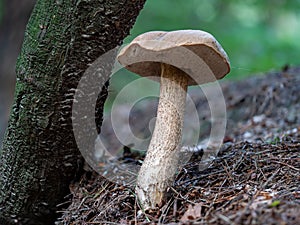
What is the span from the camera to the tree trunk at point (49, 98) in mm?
1839

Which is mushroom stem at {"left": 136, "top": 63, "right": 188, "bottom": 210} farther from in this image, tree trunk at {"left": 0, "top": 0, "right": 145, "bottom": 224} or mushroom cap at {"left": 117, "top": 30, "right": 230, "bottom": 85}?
tree trunk at {"left": 0, "top": 0, "right": 145, "bottom": 224}

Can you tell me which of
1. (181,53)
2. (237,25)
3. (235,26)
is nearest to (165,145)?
(181,53)

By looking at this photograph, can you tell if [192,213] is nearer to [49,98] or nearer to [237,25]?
[49,98]

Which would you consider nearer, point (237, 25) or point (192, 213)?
point (192, 213)

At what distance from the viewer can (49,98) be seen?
1910mm

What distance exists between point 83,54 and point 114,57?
0.23 meters

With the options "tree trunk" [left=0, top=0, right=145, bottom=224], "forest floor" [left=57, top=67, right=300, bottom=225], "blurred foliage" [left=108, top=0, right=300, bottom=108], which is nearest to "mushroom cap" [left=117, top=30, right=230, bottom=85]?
"tree trunk" [left=0, top=0, right=145, bottom=224]

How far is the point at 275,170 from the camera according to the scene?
1.85 meters

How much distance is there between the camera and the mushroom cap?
5.33ft

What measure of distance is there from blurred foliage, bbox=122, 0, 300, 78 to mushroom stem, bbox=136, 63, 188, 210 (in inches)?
148

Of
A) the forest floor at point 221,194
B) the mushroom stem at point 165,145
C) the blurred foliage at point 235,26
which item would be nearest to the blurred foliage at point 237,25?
the blurred foliage at point 235,26

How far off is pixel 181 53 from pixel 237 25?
7.54m

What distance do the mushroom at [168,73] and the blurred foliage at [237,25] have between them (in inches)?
147

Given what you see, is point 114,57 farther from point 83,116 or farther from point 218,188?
point 218,188
